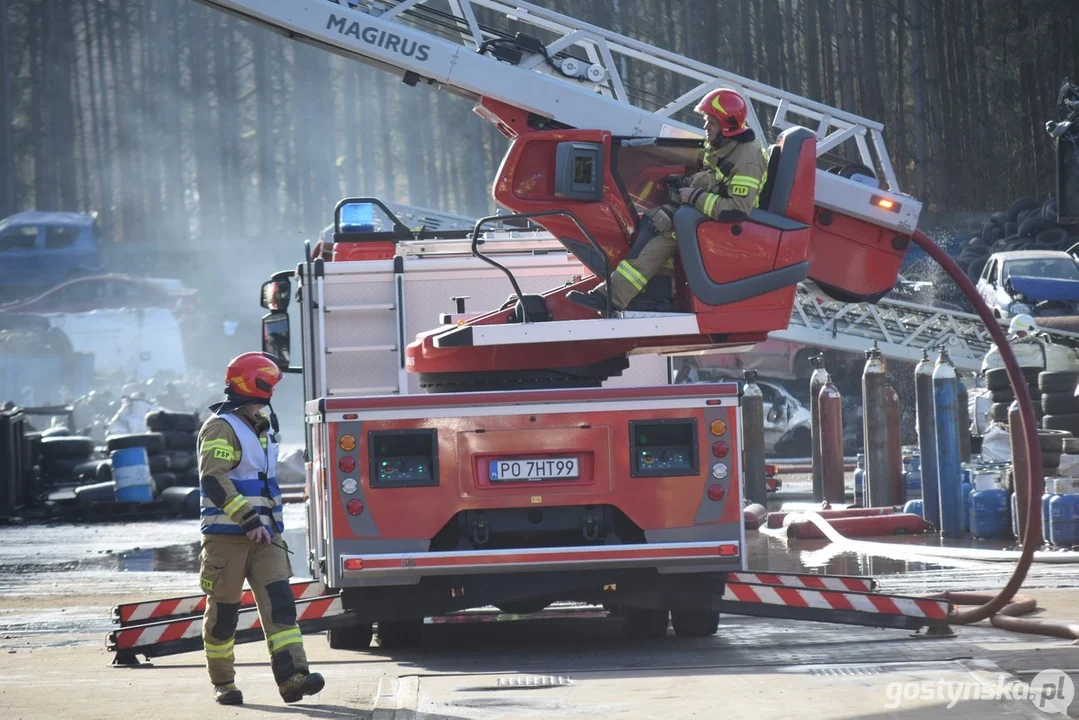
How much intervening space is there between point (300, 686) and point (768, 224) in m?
3.23

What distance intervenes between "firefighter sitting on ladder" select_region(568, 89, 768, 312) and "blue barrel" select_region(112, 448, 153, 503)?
13654 millimetres

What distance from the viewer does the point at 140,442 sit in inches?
811

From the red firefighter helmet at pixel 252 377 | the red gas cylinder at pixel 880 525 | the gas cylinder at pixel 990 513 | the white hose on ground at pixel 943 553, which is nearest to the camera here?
the red firefighter helmet at pixel 252 377

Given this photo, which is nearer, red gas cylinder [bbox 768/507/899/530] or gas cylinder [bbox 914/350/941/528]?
gas cylinder [bbox 914/350/941/528]

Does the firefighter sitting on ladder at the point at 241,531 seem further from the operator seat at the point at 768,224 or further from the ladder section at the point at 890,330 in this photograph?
the ladder section at the point at 890,330

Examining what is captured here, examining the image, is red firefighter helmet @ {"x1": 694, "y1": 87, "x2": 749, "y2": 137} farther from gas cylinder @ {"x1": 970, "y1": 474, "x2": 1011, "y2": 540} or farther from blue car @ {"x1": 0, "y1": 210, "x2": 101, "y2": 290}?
blue car @ {"x1": 0, "y1": 210, "x2": 101, "y2": 290}

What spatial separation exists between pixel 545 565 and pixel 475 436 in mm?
746

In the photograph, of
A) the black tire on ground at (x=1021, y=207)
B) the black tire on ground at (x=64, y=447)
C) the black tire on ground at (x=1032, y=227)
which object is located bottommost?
the black tire on ground at (x=64, y=447)

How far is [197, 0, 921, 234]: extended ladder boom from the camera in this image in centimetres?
907

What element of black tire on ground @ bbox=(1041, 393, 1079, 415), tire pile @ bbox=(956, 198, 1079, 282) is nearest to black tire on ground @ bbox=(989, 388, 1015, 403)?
black tire on ground @ bbox=(1041, 393, 1079, 415)

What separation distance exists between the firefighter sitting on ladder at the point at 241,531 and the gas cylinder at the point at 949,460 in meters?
7.70

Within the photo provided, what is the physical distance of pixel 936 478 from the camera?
1416 centimetres

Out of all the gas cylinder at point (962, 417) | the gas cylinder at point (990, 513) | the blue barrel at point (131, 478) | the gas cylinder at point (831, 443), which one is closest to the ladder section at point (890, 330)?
the gas cylinder at point (831, 443)

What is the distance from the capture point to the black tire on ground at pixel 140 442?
2041 cm
